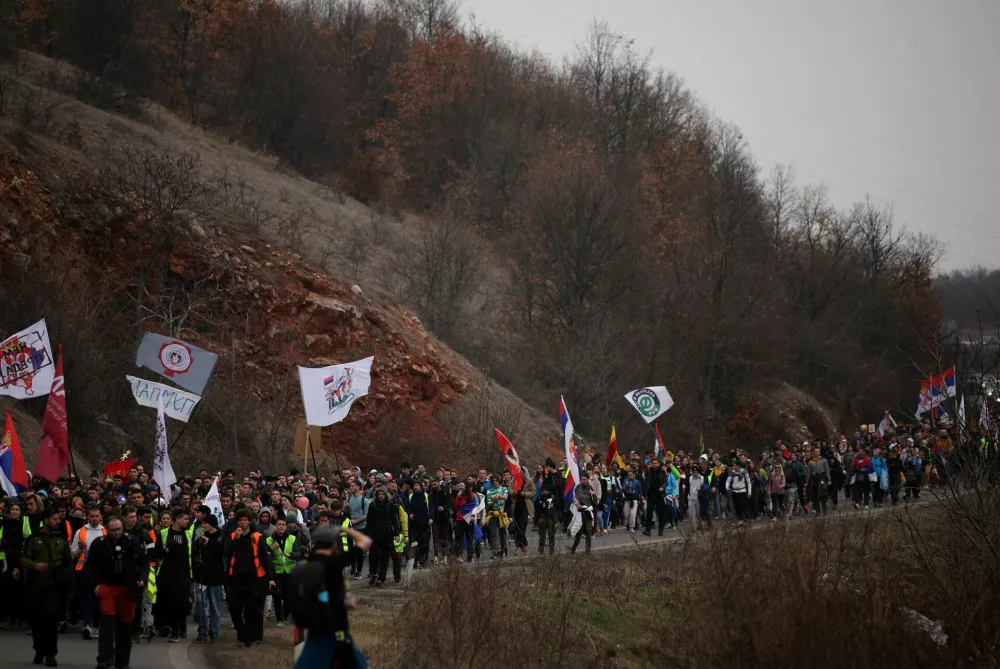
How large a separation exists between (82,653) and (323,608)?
23.1ft

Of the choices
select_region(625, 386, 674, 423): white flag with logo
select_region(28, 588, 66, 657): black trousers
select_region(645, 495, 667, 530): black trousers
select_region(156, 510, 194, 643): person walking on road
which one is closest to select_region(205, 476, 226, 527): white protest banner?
select_region(156, 510, 194, 643): person walking on road

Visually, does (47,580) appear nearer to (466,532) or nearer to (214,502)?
(214,502)

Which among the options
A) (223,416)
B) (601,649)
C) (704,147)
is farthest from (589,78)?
(601,649)

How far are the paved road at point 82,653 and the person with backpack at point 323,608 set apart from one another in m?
5.37

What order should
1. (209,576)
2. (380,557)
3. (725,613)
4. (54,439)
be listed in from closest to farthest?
1. (725,613)
2. (209,576)
3. (54,439)
4. (380,557)

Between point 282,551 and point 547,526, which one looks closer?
point 282,551

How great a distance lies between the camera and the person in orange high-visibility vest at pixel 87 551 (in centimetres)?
1580

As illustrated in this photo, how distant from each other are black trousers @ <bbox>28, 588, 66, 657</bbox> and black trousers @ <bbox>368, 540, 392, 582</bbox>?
7.61 m

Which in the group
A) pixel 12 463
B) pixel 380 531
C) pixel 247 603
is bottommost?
pixel 247 603

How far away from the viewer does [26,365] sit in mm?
19938

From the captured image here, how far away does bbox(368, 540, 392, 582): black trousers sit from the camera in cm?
2150

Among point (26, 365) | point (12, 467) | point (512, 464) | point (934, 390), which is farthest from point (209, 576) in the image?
point (934, 390)

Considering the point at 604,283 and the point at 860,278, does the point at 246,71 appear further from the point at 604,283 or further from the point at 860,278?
the point at 860,278

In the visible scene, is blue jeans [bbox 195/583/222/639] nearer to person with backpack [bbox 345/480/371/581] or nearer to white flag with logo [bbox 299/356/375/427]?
person with backpack [bbox 345/480/371/581]
